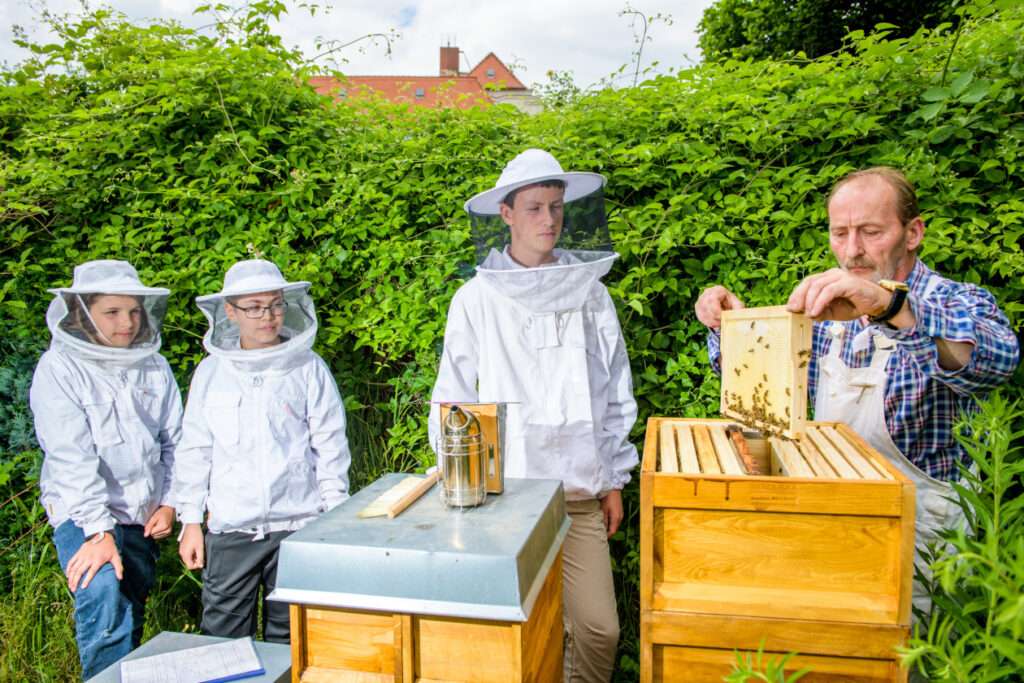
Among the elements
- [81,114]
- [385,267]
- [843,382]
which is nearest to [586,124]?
[385,267]

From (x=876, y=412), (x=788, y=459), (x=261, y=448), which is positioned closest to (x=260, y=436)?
(x=261, y=448)

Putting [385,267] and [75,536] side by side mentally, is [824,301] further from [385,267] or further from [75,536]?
[75,536]

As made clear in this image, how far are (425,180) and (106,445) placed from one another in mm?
2062

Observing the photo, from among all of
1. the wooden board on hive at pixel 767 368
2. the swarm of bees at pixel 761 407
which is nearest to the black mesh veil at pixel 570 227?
the wooden board on hive at pixel 767 368

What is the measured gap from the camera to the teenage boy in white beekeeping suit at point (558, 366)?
2428 millimetres

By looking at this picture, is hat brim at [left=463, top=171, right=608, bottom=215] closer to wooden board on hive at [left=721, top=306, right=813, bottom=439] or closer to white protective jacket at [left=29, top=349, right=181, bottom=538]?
wooden board on hive at [left=721, top=306, right=813, bottom=439]

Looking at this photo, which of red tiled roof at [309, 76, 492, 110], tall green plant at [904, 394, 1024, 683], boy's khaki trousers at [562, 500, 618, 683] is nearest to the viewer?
tall green plant at [904, 394, 1024, 683]

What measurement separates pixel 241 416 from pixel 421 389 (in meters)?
1.01

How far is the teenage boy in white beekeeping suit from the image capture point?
2428mm

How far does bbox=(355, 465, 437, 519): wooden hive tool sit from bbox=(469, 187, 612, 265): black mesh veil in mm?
1139

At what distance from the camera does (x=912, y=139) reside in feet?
9.35

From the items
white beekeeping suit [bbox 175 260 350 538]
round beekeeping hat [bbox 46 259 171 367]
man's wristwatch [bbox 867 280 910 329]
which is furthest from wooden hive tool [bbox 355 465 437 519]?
round beekeeping hat [bbox 46 259 171 367]

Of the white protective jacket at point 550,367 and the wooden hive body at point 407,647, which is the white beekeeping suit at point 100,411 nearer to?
the white protective jacket at point 550,367

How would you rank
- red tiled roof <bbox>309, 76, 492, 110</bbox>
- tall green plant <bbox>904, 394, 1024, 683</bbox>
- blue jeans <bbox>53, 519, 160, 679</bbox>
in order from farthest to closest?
red tiled roof <bbox>309, 76, 492, 110</bbox> → blue jeans <bbox>53, 519, 160, 679</bbox> → tall green plant <bbox>904, 394, 1024, 683</bbox>
